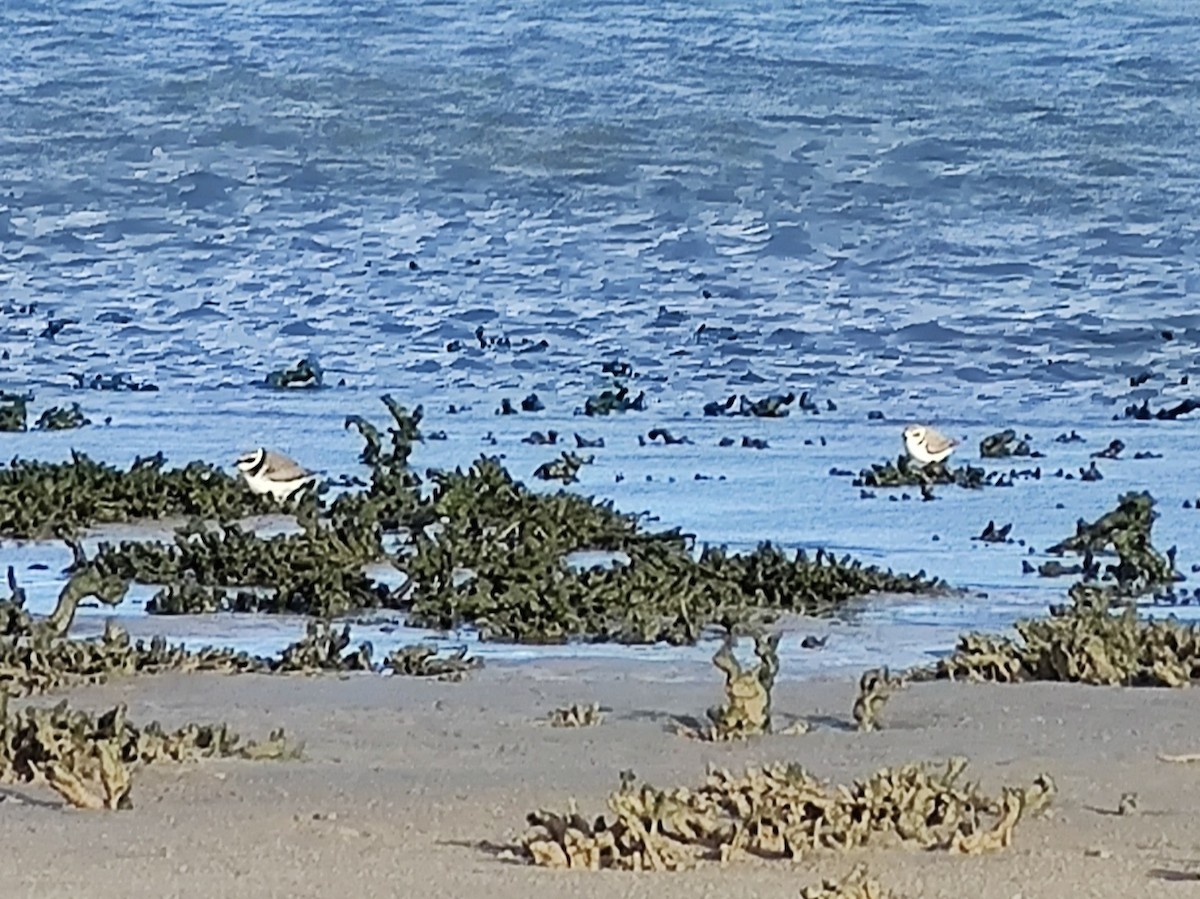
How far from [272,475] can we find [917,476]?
3283 mm

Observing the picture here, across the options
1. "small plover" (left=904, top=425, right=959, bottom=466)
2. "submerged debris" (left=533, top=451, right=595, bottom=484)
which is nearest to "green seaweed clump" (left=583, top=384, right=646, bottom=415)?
"submerged debris" (left=533, top=451, right=595, bottom=484)

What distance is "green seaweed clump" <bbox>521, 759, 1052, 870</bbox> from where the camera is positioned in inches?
230

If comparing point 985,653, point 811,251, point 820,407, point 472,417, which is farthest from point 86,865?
point 811,251

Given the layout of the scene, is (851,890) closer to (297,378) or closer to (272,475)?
(272,475)

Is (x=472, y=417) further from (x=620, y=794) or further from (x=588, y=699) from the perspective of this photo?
(x=620, y=794)

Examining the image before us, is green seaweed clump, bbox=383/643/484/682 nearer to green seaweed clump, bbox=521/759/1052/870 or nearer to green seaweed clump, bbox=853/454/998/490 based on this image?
green seaweed clump, bbox=521/759/1052/870

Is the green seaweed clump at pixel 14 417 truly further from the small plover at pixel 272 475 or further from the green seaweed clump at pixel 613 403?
the small plover at pixel 272 475

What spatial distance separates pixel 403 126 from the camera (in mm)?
37625

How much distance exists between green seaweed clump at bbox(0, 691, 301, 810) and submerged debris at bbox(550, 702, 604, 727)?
33.8 inches

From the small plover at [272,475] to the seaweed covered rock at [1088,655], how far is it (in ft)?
14.4

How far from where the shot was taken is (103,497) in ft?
41.3

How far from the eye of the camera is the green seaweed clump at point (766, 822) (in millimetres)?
5832

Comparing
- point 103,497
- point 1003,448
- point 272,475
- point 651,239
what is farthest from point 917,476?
point 651,239

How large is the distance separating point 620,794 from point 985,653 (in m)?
2.97
